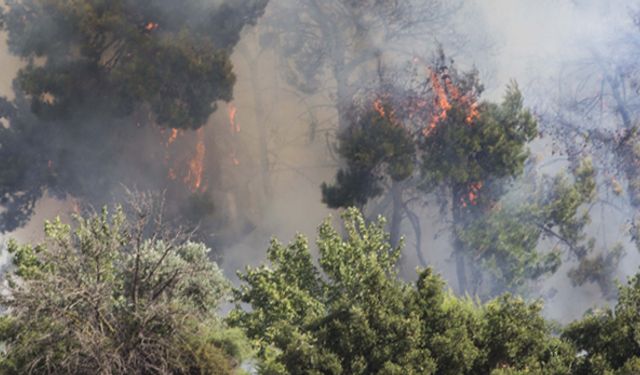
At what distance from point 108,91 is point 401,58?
418 inches

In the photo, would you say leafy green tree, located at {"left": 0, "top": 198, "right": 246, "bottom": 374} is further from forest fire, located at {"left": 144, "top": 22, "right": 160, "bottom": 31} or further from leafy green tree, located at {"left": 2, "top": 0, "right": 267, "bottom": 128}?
forest fire, located at {"left": 144, "top": 22, "right": 160, "bottom": 31}

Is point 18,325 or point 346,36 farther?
point 346,36

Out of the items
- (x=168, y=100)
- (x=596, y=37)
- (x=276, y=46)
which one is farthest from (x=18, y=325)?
(x=596, y=37)

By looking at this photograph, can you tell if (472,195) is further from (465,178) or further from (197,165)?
(197,165)

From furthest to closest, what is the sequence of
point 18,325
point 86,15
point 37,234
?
point 37,234 → point 86,15 → point 18,325

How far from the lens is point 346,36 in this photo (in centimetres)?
3759

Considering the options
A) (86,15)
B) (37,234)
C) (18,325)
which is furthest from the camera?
(37,234)

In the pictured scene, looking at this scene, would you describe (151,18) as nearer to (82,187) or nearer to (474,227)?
(82,187)

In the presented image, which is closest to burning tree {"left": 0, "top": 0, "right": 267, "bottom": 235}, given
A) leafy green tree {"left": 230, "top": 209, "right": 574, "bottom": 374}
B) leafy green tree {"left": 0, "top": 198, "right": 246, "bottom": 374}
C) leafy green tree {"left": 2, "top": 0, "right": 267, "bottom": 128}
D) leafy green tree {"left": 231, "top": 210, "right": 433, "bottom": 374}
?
leafy green tree {"left": 2, "top": 0, "right": 267, "bottom": 128}

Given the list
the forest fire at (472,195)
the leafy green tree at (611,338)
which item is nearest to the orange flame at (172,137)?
the forest fire at (472,195)

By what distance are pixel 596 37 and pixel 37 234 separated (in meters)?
22.1

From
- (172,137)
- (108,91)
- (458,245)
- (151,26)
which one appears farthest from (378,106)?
(108,91)

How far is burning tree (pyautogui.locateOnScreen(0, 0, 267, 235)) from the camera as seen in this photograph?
35.8m

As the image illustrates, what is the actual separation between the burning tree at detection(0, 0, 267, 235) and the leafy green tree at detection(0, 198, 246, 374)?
12839 millimetres
